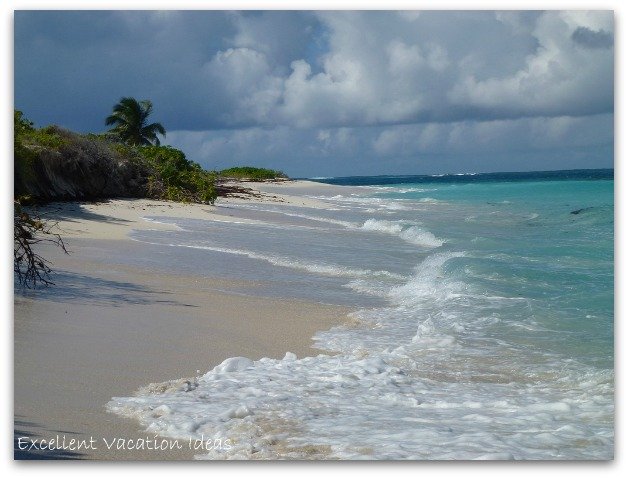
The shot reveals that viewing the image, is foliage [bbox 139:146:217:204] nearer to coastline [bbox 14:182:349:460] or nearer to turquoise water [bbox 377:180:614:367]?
turquoise water [bbox 377:180:614:367]

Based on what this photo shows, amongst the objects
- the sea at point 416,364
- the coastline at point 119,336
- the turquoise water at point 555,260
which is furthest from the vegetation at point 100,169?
the turquoise water at point 555,260

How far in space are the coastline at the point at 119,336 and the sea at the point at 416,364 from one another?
247mm

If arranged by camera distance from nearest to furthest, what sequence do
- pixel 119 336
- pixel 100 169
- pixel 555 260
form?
pixel 119 336 → pixel 555 260 → pixel 100 169

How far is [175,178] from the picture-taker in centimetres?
2464

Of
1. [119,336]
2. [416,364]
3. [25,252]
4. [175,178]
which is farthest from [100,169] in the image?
[416,364]

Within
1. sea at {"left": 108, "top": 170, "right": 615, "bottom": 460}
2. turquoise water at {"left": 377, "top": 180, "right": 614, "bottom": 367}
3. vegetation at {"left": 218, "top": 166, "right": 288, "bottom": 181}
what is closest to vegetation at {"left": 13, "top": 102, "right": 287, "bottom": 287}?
sea at {"left": 108, "top": 170, "right": 615, "bottom": 460}

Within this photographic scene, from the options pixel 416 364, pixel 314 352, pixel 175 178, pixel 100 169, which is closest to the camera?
pixel 416 364

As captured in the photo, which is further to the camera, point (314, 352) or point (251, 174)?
point (251, 174)

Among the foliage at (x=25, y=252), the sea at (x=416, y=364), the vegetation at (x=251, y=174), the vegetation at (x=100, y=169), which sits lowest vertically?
the sea at (x=416, y=364)

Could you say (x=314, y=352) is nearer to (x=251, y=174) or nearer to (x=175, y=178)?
(x=175, y=178)

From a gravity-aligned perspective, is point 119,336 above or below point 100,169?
below

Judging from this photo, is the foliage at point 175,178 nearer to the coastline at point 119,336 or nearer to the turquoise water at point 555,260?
the turquoise water at point 555,260

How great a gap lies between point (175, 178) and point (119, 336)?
18.4 m

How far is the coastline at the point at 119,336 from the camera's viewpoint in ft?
16.2
